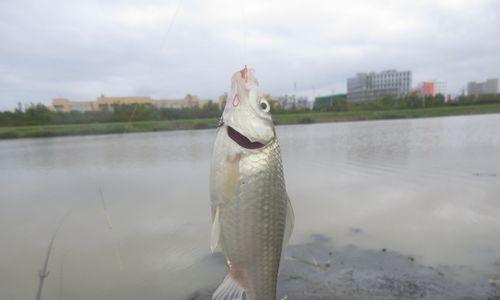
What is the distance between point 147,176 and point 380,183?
8.35 meters

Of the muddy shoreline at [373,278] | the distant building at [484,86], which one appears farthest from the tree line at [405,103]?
the distant building at [484,86]

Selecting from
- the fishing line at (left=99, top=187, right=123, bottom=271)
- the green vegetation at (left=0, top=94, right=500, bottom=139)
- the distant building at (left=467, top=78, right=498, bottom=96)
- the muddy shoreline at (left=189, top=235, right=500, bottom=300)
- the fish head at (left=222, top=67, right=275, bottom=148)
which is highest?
the distant building at (left=467, top=78, right=498, bottom=96)

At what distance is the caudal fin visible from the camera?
1.96 m

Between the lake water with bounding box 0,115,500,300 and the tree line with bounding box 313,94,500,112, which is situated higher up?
the tree line with bounding box 313,94,500,112

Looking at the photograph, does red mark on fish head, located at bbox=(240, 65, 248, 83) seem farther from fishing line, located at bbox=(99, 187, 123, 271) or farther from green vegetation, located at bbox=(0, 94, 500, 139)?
green vegetation, located at bbox=(0, 94, 500, 139)

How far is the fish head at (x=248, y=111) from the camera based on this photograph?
1.89 m

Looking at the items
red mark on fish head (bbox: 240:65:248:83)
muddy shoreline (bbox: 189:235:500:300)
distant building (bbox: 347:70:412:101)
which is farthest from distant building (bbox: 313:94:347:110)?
red mark on fish head (bbox: 240:65:248:83)

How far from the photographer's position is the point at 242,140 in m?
1.90

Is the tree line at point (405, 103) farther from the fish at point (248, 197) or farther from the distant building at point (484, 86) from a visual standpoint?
the distant building at point (484, 86)

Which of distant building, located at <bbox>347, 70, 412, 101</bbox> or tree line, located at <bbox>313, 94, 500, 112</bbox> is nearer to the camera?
tree line, located at <bbox>313, 94, 500, 112</bbox>

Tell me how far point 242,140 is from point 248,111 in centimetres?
17

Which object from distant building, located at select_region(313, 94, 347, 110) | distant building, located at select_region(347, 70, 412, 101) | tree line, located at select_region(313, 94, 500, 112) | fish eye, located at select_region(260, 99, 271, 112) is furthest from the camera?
distant building, located at select_region(347, 70, 412, 101)

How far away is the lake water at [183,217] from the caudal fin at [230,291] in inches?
119

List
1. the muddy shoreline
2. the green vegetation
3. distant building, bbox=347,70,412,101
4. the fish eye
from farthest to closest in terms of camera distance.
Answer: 1. distant building, bbox=347,70,412,101
2. the green vegetation
3. the muddy shoreline
4. the fish eye
